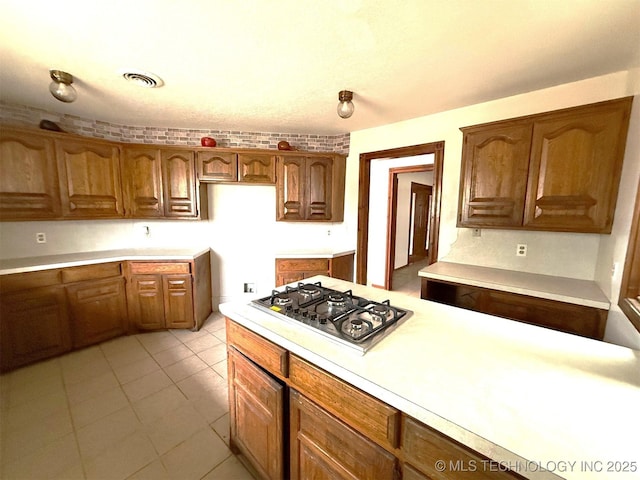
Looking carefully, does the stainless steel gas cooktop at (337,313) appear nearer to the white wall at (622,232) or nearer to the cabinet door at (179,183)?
the white wall at (622,232)

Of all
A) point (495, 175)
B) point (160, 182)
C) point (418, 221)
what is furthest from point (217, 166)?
point (418, 221)

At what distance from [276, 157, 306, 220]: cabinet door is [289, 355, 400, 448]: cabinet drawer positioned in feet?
8.02

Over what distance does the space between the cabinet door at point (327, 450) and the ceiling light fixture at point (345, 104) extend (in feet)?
6.87

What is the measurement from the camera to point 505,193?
2018 mm

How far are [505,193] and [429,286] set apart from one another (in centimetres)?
98

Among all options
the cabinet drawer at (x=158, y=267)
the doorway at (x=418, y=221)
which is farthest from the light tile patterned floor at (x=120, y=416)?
the doorway at (x=418, y=221)

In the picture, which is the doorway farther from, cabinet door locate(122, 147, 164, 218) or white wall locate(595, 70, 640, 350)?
cabinet door locate(122, 147, 164, 218)

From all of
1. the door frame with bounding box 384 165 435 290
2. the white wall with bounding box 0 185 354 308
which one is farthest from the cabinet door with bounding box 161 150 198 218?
the door frame with bounding box 384 165 435 290

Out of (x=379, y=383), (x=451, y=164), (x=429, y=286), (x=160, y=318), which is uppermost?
(x=451, y=164)

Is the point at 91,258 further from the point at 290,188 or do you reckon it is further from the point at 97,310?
the point at 290,188

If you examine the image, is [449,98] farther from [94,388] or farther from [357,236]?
[94,388]

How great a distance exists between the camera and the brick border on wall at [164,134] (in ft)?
8.28

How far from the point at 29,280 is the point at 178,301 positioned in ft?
3.96

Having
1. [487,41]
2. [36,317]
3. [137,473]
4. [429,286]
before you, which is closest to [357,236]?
[429,286]
